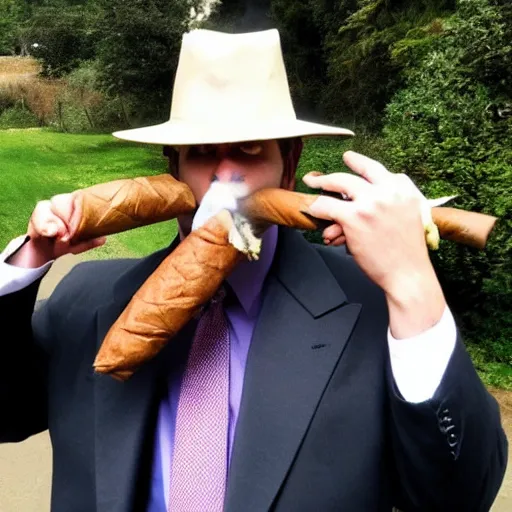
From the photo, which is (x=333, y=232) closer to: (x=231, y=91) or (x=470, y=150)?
(x=231, y=91)

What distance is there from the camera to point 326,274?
4.67ft

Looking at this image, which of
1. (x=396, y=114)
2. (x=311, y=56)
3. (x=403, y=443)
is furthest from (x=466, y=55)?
(x=311, y=56)

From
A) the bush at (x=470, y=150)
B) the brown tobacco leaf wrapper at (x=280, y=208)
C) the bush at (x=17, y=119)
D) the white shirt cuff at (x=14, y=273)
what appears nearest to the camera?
the brown tobacco leaf wrapper at (x=280, y=208)

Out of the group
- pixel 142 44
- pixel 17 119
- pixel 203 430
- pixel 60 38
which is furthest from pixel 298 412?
pixel 17 119

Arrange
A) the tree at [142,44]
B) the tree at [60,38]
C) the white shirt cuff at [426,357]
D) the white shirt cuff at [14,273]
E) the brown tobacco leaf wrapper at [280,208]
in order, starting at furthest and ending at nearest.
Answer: the tree at [60,38]
the tree at [142,44]
the white shirt cuff at [14,273]
the brown tobacco leaf wrapper at [280,208]
the white shirt cuff at [426,357]

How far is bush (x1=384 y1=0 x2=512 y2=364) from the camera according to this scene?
539cm

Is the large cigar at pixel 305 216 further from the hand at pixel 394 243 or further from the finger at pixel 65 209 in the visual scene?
the finger at pixel 65 209

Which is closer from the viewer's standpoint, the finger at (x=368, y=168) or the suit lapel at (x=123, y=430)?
the finger at (x=368, y=168)

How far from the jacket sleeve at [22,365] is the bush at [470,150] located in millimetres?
4246

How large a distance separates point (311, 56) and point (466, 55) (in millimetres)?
11019

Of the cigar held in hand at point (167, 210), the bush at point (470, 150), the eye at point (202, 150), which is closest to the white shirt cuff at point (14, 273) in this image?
the cigar held in hand at point (167, 210)

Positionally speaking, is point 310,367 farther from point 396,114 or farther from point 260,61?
point 396,114

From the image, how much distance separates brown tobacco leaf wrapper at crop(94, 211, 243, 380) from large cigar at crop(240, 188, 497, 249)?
0.07 metres

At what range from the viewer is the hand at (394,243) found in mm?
1104
